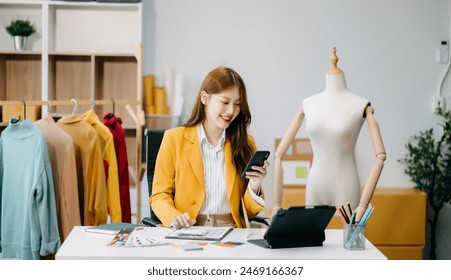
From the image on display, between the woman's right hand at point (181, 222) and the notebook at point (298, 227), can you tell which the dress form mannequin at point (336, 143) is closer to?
the woman's right hand at point (181, 222)

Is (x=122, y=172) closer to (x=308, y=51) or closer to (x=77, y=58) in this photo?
(x=77, y=58)

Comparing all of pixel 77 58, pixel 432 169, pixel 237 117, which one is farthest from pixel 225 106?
pixel 432 169

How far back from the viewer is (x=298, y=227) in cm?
236

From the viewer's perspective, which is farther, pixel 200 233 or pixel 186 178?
pixel 186 178

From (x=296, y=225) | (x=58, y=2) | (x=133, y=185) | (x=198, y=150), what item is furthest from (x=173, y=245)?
(x=58, y=2)

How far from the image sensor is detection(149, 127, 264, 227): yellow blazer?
293cm

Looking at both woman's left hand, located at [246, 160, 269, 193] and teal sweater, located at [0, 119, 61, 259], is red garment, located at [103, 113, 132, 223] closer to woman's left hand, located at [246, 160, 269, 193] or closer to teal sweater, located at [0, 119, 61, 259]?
teal sweater, located at [0, 119, 61, 259]

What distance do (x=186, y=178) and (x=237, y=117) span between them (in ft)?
1.17

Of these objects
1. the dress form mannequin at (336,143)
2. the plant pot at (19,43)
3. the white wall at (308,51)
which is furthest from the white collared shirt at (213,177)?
the plant pot at (19,43)

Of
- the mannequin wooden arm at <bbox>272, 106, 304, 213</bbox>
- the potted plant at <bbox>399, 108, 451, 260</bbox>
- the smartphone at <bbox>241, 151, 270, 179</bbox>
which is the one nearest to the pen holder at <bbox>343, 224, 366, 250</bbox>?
the smartphone at <bbox>241, 151, 270, 179</bbox>

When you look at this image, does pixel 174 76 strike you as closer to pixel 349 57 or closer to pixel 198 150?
pixel 349 57

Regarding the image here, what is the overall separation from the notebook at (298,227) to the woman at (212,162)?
1.64 feet

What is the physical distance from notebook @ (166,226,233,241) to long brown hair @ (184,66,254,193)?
42cm
